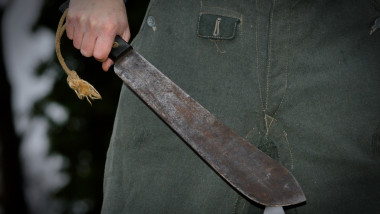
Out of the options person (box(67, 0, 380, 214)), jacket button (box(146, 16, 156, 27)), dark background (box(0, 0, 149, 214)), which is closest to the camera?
person (box(67, 0, 380, 214))

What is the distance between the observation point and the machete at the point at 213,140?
2.86ft

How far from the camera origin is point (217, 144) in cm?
91

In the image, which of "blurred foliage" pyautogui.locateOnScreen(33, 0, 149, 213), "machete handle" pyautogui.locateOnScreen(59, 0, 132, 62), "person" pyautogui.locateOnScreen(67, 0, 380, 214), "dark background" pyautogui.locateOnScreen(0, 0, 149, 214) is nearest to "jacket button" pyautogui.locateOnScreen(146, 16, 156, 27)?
"person" pyautogui.locateOnScreen(67, 0, 380, 214)

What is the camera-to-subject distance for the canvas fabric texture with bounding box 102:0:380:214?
3.24 feet

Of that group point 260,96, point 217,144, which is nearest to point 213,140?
point 217,144

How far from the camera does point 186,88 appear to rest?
1.06 m

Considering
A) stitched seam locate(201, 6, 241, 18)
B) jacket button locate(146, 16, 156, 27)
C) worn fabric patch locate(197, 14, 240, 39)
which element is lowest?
jacket button locate(146, 16, 156, 27)

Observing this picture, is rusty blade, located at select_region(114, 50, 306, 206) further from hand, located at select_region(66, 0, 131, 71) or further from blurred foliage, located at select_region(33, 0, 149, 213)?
blurred foliage, located at select_region(33, 0, 149, 213)

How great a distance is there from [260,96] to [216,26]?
276 mm

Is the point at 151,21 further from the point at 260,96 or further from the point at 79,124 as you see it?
the point at 79,124

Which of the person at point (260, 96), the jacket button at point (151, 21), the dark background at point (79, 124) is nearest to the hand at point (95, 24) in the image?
the person at point (260, 96)

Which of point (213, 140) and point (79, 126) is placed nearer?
point (213, 140)

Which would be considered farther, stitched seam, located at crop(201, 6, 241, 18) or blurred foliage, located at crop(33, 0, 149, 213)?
blurred foliage, located at crop(33, 0, 149, 213)

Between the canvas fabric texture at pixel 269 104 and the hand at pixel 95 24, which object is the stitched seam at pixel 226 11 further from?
the hand at pixel 95 24
